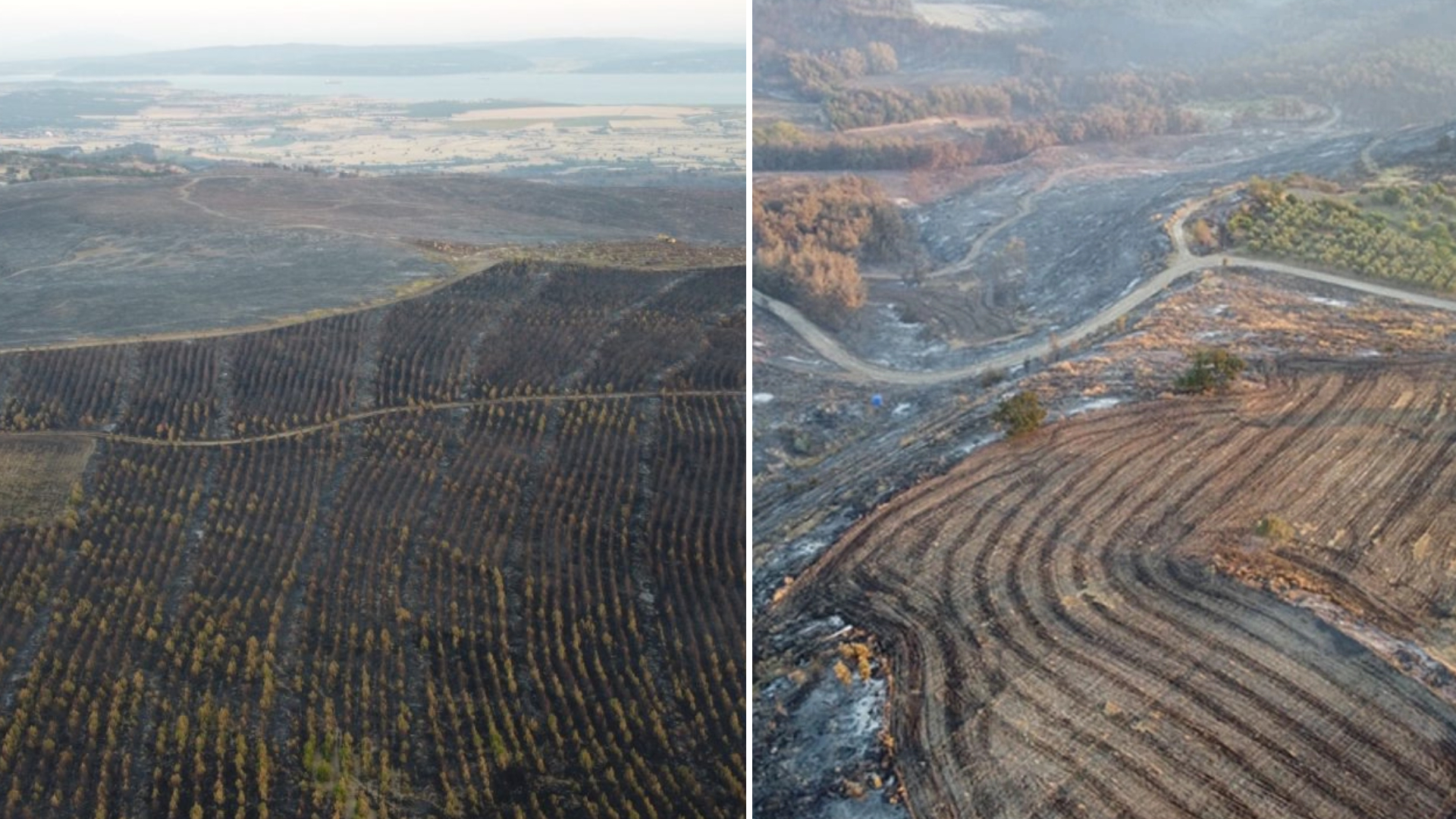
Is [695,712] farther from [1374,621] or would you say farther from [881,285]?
[881,285]

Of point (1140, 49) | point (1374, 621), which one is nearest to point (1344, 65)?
point (1140, 49)

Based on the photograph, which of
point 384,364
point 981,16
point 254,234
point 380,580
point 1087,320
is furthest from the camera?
point 981,16

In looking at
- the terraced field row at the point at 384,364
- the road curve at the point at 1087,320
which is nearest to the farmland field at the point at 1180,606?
the road curve at the point at 1087,320

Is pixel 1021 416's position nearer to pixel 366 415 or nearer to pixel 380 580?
pixel 380 580

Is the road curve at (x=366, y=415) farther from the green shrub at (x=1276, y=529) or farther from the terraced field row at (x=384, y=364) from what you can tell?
the green shrub at (x=1276, y=529)

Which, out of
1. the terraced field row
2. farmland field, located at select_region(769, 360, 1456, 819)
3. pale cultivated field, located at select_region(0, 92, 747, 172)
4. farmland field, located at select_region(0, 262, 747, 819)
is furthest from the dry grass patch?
pale cultivated field, located at select_region(0, 92, 747, 172)

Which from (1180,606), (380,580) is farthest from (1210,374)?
(380,580)
